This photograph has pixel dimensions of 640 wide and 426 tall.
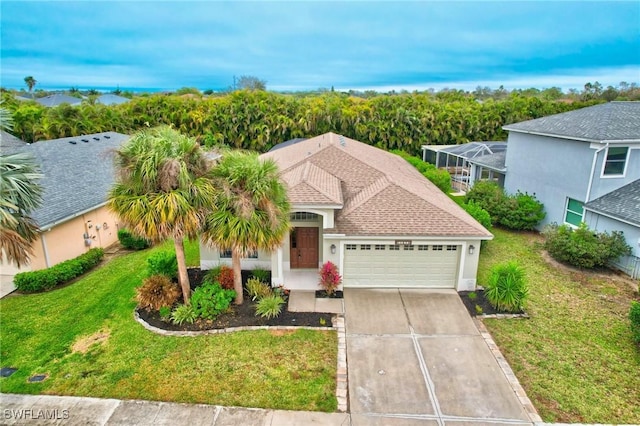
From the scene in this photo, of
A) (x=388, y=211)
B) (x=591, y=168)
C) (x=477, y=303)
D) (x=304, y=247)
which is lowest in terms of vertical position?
(x=477, y=303)

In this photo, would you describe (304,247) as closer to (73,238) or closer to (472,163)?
(73,238)

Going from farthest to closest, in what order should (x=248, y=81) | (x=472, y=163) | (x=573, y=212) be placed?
(x=248, y=81) → (x=472, y=163) → (x=573, y=212)

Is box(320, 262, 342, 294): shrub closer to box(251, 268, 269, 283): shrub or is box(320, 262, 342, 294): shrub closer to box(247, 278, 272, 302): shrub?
box(247, 278, 272, 302): shrub

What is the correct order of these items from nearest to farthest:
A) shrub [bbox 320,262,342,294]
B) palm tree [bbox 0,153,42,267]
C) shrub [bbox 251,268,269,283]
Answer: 1. palm tree [bbox 0,153,42,267]
2. shrub [bbox 320,262,342,294]
3. shrub [bbox 251,268,269,283]

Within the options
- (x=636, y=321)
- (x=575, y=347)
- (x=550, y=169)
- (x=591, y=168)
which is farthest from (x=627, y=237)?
(x=575, y=347)

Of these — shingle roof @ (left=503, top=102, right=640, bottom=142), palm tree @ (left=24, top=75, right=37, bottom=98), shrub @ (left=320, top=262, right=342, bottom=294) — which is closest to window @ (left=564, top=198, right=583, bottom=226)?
shingle roof @ (left=503, top=102, right=640, bottom=142)

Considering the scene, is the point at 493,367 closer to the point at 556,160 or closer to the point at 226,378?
the point at 226,378

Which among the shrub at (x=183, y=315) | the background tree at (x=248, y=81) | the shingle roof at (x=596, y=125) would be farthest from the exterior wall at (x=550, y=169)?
the background tree at (x=248, y=81)

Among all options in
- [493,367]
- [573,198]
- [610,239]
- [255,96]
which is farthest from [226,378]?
[255,96]
